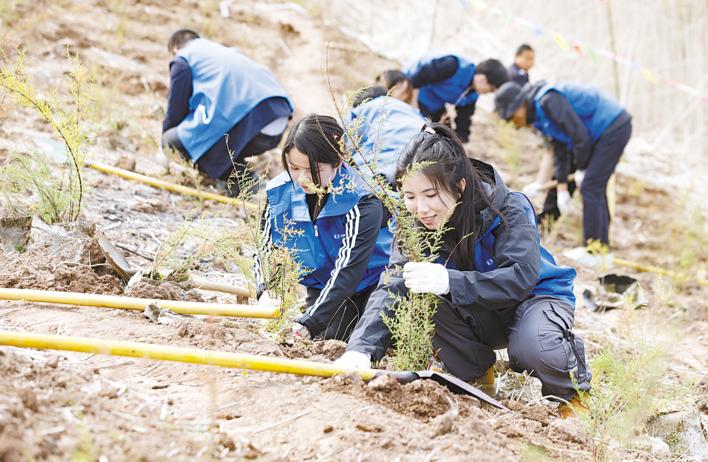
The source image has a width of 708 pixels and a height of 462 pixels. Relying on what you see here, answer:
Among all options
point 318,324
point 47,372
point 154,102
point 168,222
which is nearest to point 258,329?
point 318,324

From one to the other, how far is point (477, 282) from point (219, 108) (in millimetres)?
2684

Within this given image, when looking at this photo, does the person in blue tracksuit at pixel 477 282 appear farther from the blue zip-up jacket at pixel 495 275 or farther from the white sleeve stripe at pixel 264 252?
the white sleeve stripe at pixel 264 252

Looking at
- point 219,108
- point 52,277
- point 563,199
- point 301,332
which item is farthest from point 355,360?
point 563,199

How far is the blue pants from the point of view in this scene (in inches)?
223

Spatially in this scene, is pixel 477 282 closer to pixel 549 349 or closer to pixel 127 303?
pixel 549 349

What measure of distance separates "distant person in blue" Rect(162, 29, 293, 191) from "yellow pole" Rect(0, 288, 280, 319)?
2.10m

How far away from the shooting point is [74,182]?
3.33 m

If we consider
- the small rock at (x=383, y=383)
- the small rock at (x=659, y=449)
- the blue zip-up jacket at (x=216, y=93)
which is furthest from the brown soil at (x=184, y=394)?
the blue zip-up jacket at (x=216, y=93)

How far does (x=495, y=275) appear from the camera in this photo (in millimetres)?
2555

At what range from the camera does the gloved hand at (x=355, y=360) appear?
2.33 m

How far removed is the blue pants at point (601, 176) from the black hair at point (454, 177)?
3.33 meters

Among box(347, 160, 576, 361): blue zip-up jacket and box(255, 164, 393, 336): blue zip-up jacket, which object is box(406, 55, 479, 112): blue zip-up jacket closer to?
box(255, 164, 393, 336): blue zip-up jacket

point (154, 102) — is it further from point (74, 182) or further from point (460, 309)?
point (460, 309)

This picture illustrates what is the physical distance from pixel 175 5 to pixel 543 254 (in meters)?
7.39
